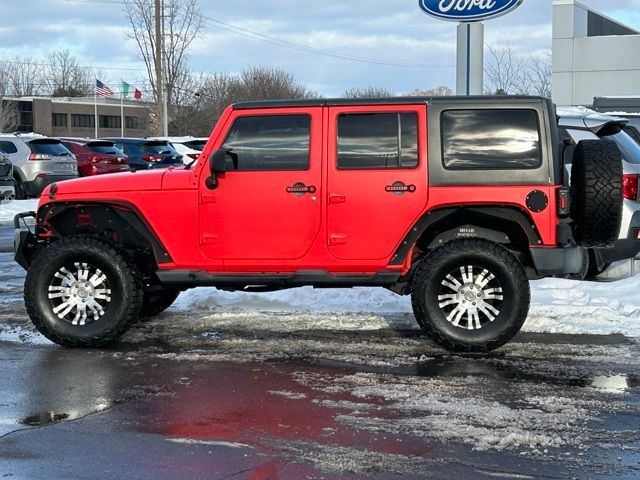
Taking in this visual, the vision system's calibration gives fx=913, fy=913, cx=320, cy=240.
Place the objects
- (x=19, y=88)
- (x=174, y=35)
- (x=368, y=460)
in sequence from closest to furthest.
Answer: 1. (x=368, y=460)
2. (x=174, y=35)
3. (x=19, y=88)

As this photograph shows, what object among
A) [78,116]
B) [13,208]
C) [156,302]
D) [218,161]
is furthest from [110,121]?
[218,161]

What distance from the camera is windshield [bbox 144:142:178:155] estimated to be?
1146 inches

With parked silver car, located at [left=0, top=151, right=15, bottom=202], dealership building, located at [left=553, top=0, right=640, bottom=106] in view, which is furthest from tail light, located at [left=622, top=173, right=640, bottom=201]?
dealership building, located at [left=553, top=0, right=640, bottom=106]

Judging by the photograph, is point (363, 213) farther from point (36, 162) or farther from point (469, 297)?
point (36, 162)

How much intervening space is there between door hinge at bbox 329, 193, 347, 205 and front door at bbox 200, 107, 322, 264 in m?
0.10

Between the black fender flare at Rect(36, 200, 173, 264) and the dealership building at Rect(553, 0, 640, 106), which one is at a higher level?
the dealership building at Rect(553, 0, 640, 106)

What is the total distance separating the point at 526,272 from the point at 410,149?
58.0 inches

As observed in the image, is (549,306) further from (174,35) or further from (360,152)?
(174,35)

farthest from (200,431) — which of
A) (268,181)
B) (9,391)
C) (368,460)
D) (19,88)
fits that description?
(19,88)

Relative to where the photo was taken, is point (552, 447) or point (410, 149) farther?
point (410, 149)

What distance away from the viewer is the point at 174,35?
47.8 metres

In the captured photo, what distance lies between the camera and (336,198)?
23.9 ft

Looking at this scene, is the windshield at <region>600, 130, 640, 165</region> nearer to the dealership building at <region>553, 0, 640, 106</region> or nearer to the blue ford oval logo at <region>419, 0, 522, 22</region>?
the blue ford oval logo at <region>419, 0, 522, 22</region>

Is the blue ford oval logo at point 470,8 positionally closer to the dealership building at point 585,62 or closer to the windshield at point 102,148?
the windshield at point 102,148
